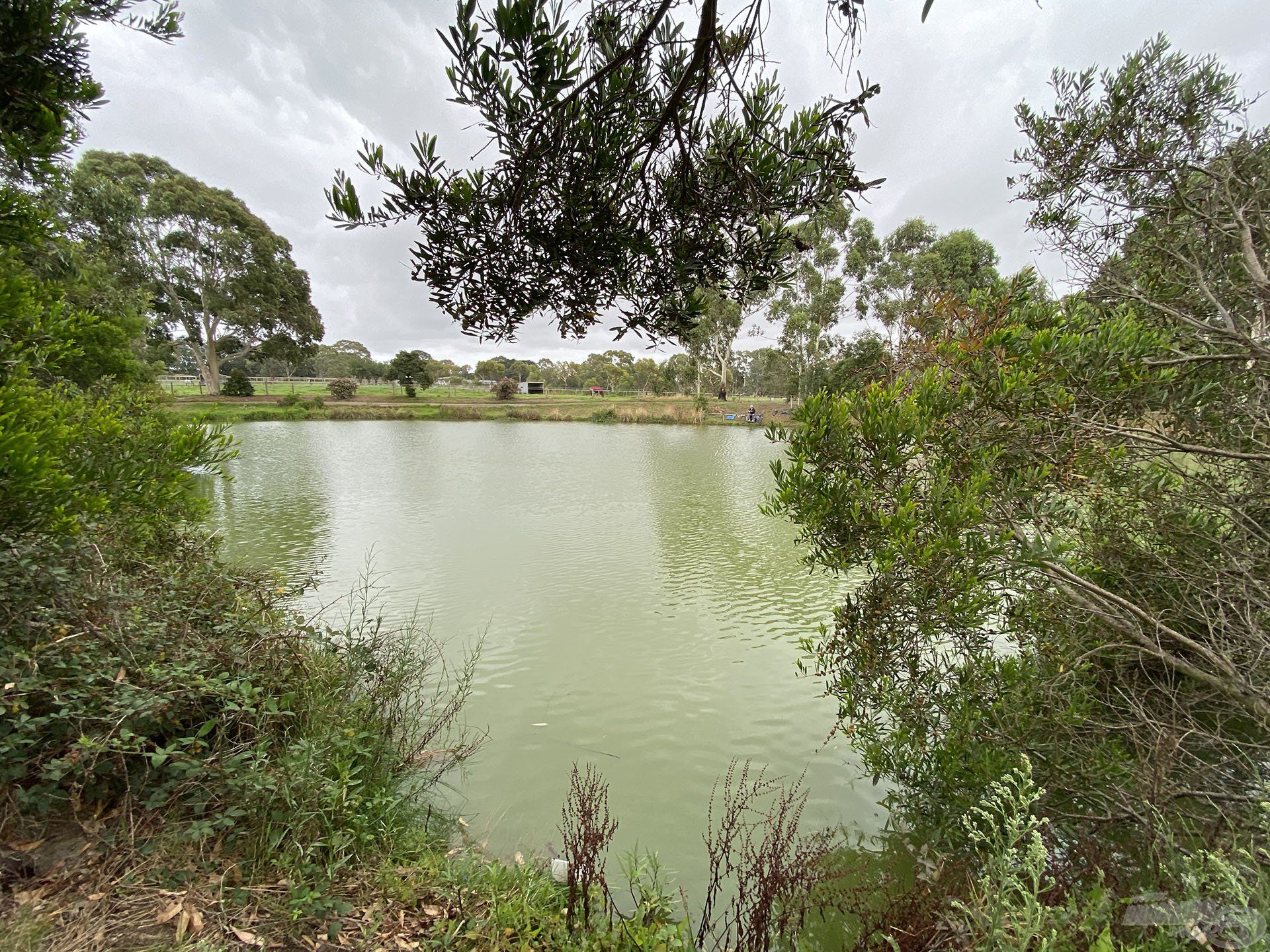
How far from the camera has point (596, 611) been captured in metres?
6.48

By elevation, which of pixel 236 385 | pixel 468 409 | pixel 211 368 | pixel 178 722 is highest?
pixel 211 368

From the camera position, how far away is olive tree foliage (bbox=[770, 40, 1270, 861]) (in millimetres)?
2484

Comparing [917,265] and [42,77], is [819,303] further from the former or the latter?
[42,77]

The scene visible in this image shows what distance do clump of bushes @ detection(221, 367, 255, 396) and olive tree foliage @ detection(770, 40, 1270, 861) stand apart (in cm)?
4118

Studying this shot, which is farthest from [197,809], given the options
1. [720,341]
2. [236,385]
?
[236,385]

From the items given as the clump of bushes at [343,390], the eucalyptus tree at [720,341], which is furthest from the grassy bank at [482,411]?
the eucalyptus tree at [720,341]

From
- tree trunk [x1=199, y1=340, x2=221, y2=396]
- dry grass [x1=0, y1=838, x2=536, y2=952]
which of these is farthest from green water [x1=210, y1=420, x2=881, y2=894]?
tree trunk [x1=199, y1=340, x2=221, y2=396]

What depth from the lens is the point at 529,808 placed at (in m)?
3.35

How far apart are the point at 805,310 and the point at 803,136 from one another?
30459 mm

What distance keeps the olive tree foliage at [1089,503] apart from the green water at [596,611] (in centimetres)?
127

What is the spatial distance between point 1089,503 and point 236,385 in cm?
4253

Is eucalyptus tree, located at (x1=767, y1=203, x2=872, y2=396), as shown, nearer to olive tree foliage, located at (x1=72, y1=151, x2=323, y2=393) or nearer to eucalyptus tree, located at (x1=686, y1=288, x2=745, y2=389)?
eucalyptus tree, located at (x1=686, y1=288, x2=745, y2=389)

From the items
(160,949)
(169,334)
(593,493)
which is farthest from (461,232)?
(169,334)

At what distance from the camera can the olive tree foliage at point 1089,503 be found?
8.15 ft
